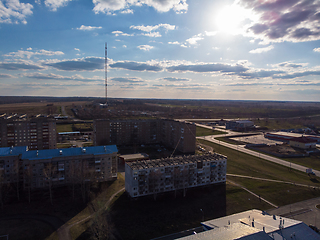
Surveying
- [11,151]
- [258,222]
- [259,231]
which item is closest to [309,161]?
[258,222]

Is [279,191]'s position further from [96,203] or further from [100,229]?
[96,203]

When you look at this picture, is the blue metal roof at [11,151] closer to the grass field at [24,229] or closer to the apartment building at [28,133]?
the grass field at [24,229]

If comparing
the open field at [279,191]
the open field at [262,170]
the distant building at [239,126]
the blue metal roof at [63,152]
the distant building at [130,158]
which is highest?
the blue metal roof at [63,152]

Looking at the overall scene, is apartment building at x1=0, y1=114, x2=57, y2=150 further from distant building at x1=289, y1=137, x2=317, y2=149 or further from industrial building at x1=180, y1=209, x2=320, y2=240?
distant building at x1=289, y1=137, x2=317, y2=149

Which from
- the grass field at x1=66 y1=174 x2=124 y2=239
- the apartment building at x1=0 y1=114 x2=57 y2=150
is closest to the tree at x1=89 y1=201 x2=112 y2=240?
the grass field at x1=66 y1=174 x2=124 y2=239

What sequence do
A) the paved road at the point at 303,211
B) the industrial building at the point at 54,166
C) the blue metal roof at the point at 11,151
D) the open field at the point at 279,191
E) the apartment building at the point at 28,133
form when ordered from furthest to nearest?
the apartment building at the point at 28,133 → the blue metal roof at the point at 11,151 → the industrial building at the point at 54,166 → the open field at the point at 279,191 → the paved road at the point at 303,211

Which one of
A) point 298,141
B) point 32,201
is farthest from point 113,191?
point 298,141

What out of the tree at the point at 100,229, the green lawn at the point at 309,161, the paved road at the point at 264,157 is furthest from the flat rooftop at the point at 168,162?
the green lawn at the point at 309,161
